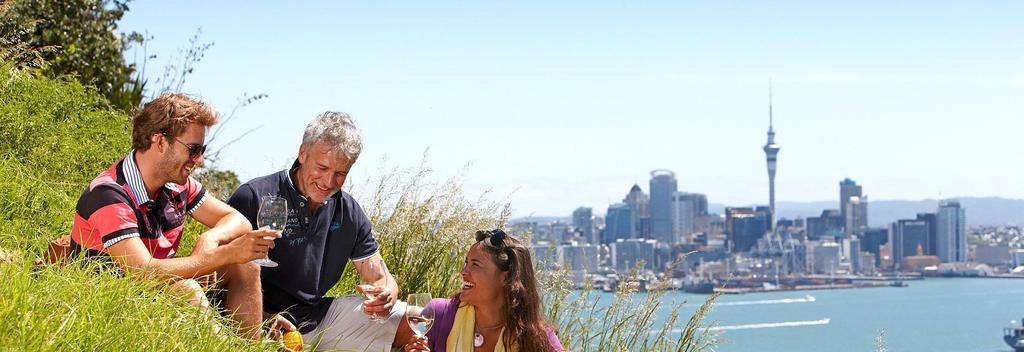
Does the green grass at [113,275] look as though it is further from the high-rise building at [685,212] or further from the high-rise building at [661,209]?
the high-rise building at [685,212]

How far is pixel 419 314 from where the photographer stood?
3.10m

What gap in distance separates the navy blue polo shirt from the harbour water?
50723mm

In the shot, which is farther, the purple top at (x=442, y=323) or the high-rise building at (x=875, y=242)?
the high-rise building at (x=875, y=242)

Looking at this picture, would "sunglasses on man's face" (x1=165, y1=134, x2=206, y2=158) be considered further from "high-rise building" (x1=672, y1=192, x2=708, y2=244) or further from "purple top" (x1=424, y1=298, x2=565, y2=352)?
"high-rise building" (x1=672, y1=192, x2=708, y2=244)

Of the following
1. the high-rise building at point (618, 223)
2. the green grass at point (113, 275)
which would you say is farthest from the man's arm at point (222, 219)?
the high-rise building at point (618, 223)

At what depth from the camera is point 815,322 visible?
75.9 metres

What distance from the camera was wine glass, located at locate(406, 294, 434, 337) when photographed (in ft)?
10.1

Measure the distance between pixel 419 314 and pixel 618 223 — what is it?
11040cm

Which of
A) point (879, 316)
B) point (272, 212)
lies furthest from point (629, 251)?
point (272, 212)

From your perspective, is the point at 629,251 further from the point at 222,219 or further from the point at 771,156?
the point at 771,156

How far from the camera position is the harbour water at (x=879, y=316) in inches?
2628

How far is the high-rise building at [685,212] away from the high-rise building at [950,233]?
27.0m

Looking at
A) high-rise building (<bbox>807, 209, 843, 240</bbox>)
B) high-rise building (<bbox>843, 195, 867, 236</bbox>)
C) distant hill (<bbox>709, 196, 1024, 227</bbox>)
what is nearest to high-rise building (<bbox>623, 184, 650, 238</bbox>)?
high-rise building (<bbox>807, 209, 843, 240</bbox>)

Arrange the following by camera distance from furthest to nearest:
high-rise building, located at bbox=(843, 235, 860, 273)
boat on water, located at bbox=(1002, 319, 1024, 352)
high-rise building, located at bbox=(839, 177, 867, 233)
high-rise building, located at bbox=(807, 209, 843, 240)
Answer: high-rise building, located at bbox=(839, 177, 867, 233), high-rise building, located at bbox=(807, 209, 843, 240), high-rise building, located at bbox=(843, 235, 860, 273), boat on water, located at bbox=(1002, 319, 1024, 352)
